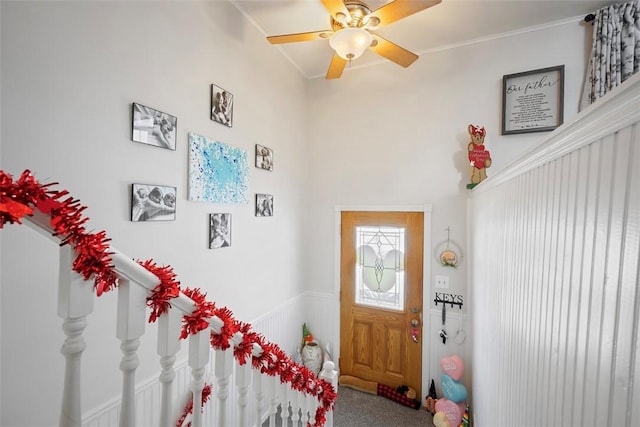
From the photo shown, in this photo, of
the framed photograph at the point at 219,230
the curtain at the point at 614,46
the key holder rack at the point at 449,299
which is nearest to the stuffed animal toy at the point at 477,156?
the curtain at the point at 614,46

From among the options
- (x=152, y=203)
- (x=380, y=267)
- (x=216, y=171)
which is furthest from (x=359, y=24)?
(x=380, y=267)

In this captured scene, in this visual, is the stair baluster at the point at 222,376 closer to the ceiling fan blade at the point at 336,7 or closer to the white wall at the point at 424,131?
the ceiling fan blade at the point at 336,7

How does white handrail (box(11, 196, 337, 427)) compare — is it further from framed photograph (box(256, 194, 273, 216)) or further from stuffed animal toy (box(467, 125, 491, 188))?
stuffed animal toy (box(467, 125, 491, 188))

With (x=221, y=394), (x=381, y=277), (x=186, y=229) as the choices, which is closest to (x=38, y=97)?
(x=186, y=229)

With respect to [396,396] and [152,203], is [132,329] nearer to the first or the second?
[152,203]

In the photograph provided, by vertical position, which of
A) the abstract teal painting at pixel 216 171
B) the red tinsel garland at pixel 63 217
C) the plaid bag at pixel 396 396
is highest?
the abstract teal painting at pixel 216 171

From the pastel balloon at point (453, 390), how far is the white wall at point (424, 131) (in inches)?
7.0

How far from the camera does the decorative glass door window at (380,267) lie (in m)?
2.70

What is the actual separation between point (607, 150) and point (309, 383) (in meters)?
1.39

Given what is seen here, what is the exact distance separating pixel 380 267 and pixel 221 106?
2.12 meters

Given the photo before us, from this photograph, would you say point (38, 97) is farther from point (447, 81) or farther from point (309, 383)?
point (447, 81)

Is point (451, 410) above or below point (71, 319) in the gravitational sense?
below

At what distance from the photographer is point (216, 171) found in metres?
1.84

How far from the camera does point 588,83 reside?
2.03 metres
